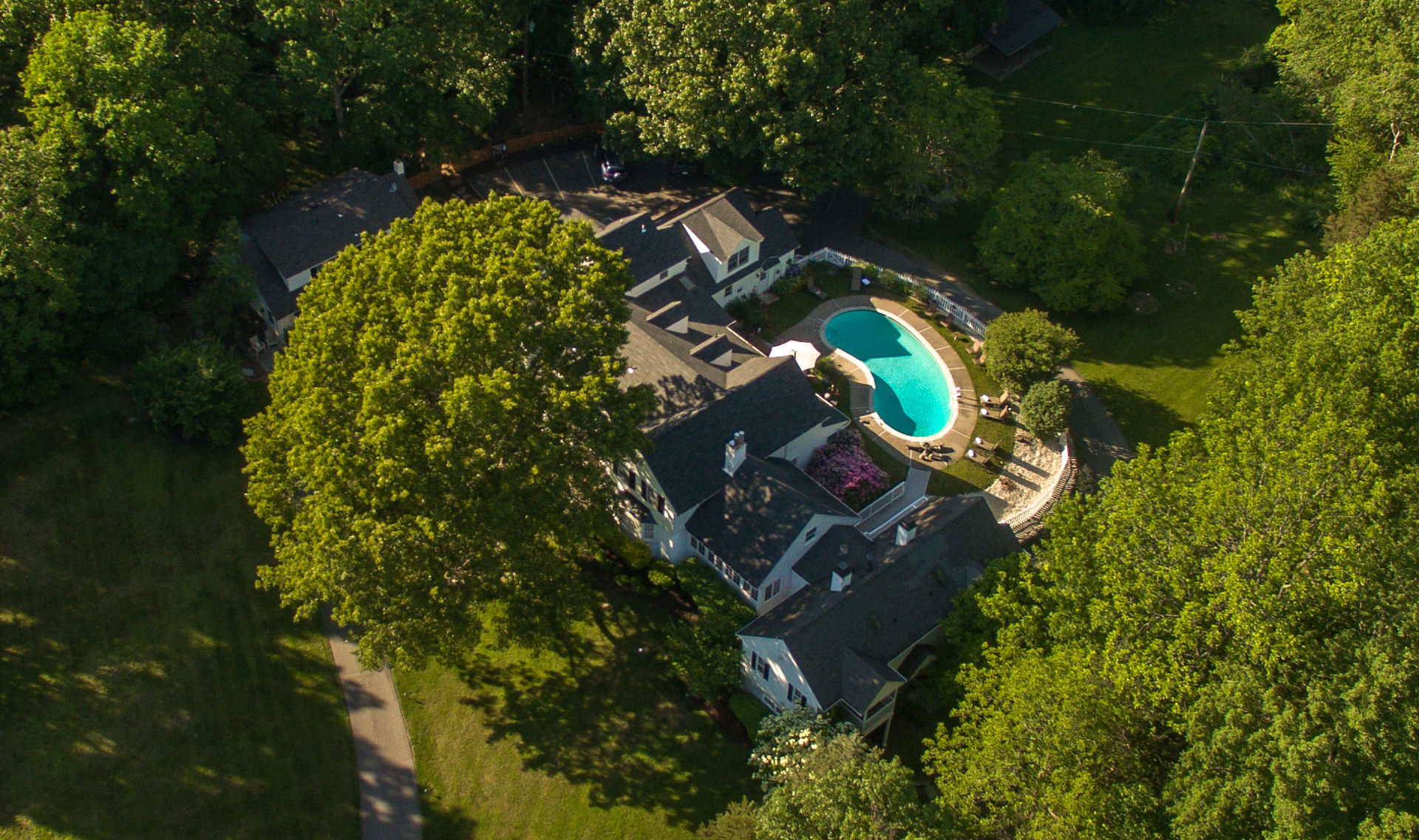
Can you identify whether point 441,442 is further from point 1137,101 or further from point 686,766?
point 1137,101

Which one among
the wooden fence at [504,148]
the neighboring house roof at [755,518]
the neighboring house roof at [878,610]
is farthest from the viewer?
the wooden fence at [504,148]

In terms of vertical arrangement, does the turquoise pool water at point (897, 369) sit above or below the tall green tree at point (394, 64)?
below

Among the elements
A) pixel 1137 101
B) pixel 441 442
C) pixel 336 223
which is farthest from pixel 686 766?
pixel 1137 101

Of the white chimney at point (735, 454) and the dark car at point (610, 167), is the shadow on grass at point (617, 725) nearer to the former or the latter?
the white chimney at point (735, 454)

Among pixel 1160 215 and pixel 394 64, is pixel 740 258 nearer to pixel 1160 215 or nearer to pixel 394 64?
pixel 394 64

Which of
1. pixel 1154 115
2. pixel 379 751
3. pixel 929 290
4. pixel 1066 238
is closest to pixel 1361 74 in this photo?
pixel 1154 115

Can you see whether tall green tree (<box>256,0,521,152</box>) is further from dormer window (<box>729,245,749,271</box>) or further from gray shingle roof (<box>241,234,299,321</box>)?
dormer window (<box>729,245,749,271</box>)

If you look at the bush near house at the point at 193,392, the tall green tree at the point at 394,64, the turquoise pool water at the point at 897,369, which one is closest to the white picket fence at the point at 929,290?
the turquoise pool water at the point at 897,369

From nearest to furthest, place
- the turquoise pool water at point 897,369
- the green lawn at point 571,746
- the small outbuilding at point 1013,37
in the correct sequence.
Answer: the green lawn at point 571,746
the turquoise pool water at point 897,369
the small outbuilding at point 1013,37

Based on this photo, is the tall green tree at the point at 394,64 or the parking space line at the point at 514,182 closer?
the tall green tree at the point at 394,64
